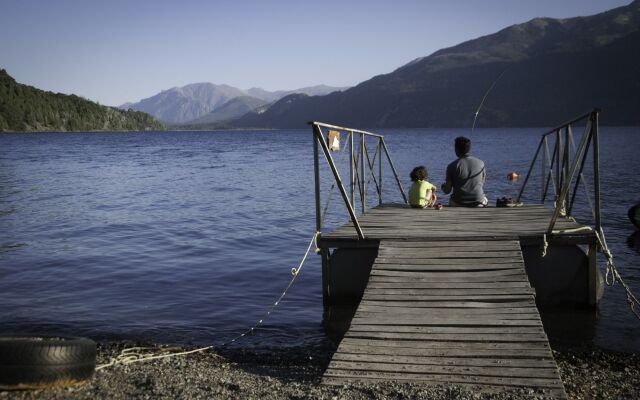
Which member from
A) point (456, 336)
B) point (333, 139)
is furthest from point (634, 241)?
point (456, 336)

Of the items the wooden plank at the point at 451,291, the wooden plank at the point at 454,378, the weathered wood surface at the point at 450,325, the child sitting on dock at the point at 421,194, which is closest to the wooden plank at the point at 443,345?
the weathered wood surface at the point at 450,325

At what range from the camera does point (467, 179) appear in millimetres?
12320

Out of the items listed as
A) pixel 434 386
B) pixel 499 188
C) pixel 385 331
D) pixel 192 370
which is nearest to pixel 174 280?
pixel 192 370

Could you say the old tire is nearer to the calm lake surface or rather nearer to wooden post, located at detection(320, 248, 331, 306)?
the calm lake surface

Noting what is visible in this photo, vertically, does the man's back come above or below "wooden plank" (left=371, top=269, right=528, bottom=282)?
above

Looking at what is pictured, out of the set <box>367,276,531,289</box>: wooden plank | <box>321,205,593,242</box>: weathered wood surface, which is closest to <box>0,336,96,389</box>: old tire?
<box>367,276,531,289</box>: wooden plank

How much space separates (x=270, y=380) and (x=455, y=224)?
5234 mm

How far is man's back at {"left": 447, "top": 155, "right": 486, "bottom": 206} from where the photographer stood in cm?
1187

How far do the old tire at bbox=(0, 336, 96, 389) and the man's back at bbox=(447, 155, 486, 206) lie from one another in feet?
27.2

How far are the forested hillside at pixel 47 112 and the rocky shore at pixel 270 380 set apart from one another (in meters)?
160

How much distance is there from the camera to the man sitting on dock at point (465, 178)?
11.9 m

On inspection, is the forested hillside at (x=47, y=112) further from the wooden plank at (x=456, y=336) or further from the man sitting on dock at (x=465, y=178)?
the wooden plank at (x=456, y=336)

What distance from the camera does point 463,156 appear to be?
1205 cm

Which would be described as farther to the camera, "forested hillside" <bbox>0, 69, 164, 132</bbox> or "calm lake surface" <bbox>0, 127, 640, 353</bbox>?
"forested hillside" <bbox>0, 69, 164, 132</bbox>
